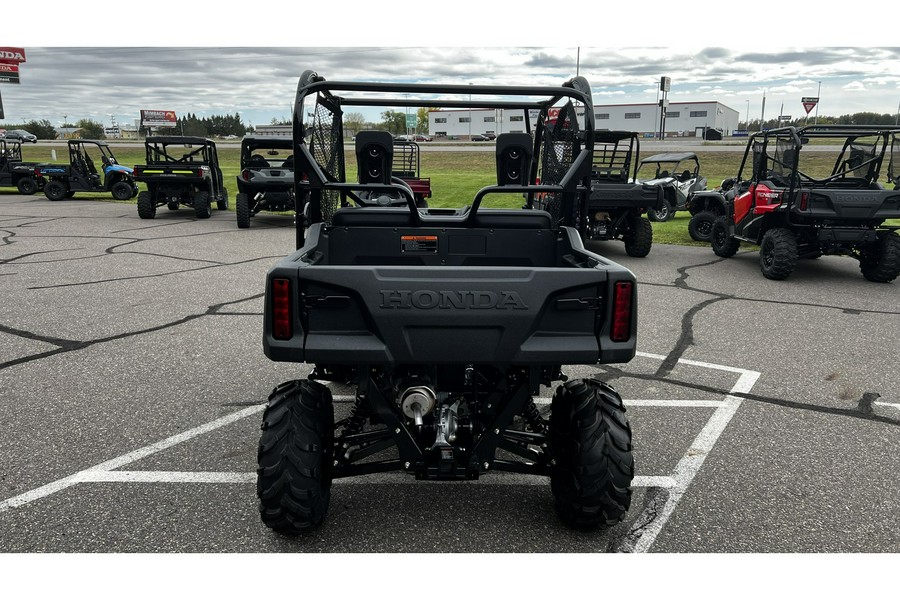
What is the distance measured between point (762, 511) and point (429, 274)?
81.4 inches

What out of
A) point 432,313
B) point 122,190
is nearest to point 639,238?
point 432,313

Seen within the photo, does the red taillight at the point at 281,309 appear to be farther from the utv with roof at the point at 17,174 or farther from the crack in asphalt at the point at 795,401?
the utv with roof at the point at 17,174

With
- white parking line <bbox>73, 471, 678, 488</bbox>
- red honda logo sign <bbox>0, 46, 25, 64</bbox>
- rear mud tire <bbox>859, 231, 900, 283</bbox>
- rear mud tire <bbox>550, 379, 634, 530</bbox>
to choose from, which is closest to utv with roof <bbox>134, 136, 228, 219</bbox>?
white parking line <bbox>73, 471, 678, 488</bbox>

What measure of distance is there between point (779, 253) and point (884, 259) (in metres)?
1.43

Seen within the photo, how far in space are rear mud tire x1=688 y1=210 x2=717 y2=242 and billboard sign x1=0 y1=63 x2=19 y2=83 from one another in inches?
1649

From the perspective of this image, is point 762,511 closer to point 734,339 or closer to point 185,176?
point 734,339

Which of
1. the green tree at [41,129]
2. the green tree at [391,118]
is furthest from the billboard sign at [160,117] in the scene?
the green tree at [391,118]

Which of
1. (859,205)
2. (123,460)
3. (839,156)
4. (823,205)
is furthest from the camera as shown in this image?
(839,156)

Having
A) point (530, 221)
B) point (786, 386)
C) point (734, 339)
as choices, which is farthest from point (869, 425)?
point (530, 221)

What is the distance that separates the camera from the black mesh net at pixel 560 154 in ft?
12.6

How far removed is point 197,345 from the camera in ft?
19.0

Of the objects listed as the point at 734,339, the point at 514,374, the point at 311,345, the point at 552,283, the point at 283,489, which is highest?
the point at 552,283

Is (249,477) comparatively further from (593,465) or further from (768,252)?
(768,252)

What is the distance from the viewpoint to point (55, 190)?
839 inches
